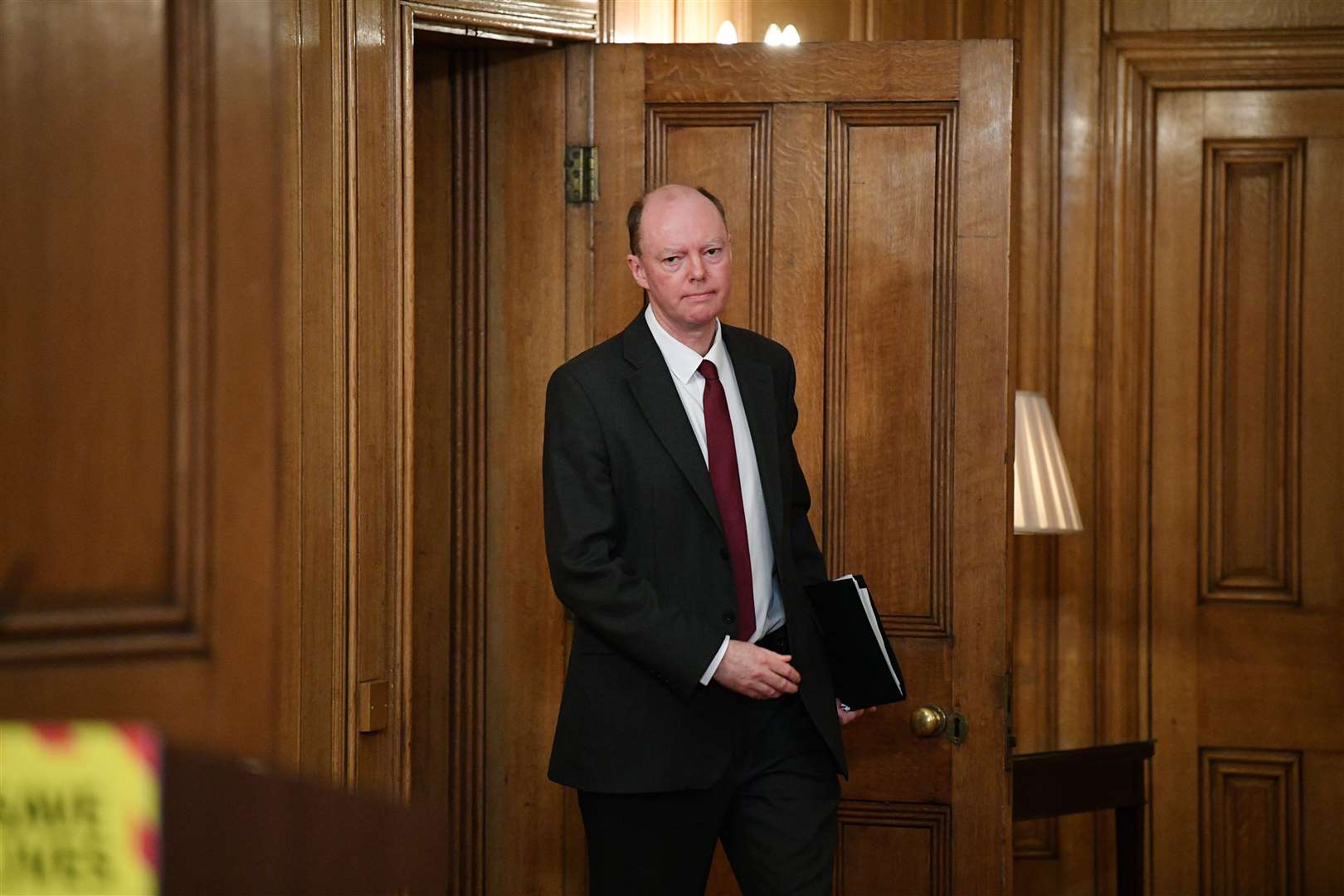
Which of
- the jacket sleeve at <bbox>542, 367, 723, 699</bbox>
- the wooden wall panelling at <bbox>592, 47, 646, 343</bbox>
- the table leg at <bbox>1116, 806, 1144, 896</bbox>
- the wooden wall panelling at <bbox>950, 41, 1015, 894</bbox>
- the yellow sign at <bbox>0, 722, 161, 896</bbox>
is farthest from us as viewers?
the table leg at <bbox>1116, 806, 1144, 896</bbox>

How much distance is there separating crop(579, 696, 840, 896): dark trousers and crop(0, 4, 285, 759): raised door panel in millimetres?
1775

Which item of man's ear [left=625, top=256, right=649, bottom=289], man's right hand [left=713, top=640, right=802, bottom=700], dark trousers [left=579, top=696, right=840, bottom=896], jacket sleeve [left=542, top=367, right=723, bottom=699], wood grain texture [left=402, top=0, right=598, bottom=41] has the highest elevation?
wood grain texture [left=402, top=0, right=598, bottom=41]

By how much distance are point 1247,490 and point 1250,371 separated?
30 cm

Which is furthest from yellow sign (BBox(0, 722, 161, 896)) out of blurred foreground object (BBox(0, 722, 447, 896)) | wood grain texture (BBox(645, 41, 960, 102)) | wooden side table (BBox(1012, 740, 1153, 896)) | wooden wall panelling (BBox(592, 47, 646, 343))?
wooden side table (BBox(1012, 740, 1153, 896))

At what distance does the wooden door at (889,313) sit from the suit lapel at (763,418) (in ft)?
1.08

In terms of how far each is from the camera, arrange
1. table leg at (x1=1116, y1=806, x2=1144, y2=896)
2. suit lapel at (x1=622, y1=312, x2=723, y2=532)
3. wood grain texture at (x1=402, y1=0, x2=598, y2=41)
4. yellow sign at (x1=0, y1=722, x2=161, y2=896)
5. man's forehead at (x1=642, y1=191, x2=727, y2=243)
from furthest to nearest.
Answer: table leg at (x1=1116, y1=806, x2=1144, y2=896) → wood grain texture at (x1=402, y1=0, x2=598, y2=41) → man's forehead at (x1=642, y1=191, x2=727, y2=243) → suit lapel at (x1=622, y1=312, x2=723, y2=532) → yellow sign at (x1=0, y1=722, x2=161, y2=896)

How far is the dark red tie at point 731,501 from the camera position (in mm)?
2344

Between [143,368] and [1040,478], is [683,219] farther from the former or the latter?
[143,368]

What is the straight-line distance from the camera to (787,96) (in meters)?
2.81

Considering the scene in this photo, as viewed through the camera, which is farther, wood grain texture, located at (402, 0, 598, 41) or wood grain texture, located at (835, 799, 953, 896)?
wood grain texture, located at (835, 799, 953, 896)

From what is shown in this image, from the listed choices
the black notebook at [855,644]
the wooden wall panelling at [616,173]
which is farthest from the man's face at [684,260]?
the black notebook at [855,644]

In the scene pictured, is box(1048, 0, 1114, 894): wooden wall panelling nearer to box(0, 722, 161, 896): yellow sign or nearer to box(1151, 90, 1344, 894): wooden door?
box(1151, 90, 1344, 894): wooden door

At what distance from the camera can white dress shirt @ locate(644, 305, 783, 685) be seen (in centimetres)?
238

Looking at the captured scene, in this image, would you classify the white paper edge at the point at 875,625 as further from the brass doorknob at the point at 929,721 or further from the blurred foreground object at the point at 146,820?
the blurred foreground object at the point at 146,820
